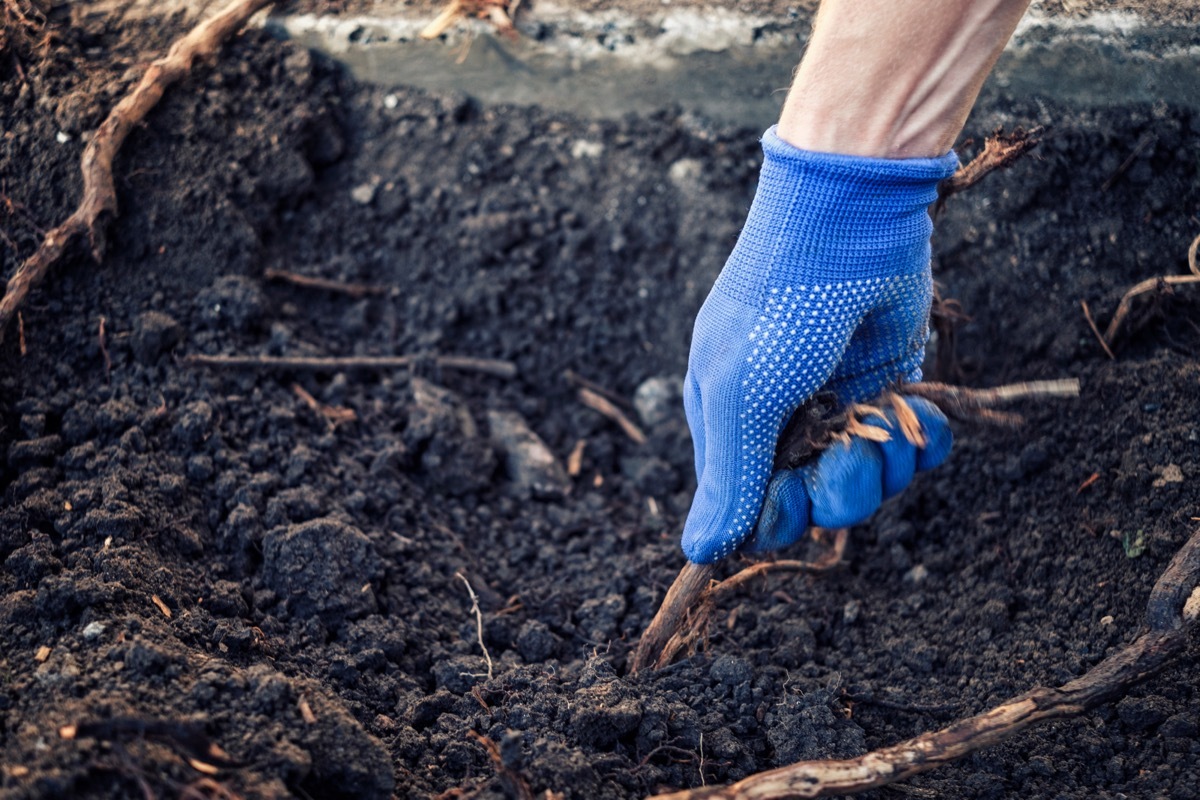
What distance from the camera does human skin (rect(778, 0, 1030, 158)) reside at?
155 cm

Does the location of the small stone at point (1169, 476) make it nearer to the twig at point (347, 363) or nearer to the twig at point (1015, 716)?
the twig at point (1015, 716)

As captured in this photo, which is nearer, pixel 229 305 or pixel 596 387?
pixel 229 305

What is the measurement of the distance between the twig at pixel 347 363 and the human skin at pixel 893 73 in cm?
124

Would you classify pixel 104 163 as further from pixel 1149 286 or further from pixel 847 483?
pixel 1149 286

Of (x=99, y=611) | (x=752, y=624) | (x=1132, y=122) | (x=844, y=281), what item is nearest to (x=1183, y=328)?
(x=1132, y=122)

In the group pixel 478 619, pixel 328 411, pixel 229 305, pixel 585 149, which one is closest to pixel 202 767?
pixel 478 619

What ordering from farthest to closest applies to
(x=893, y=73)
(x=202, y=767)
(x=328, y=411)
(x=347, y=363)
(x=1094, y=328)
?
(x=347, y=363), (x=328, y=411), (x=1094, y=328), (x=893, y=73), (x=202, y=767)

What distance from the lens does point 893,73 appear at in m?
1.59

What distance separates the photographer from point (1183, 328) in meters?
2.13

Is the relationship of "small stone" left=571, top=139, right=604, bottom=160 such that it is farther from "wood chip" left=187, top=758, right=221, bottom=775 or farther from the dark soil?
"wood chip" left=187, top=758, right=221, bottom=775

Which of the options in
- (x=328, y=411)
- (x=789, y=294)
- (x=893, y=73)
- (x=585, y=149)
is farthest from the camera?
(x=585, y=149)

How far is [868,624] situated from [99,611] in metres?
1.61

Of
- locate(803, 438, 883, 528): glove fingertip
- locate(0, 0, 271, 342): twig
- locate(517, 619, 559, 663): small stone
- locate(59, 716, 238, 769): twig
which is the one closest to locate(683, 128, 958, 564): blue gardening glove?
locate(803, 438, 883, 528): glove fingertip

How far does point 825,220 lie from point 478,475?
3.87 feet
